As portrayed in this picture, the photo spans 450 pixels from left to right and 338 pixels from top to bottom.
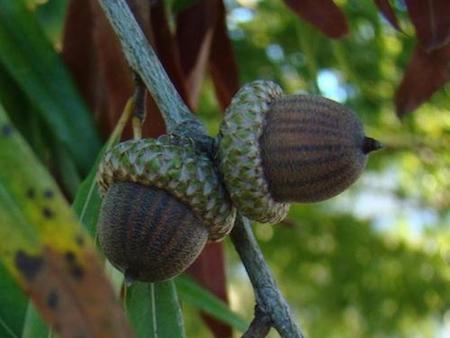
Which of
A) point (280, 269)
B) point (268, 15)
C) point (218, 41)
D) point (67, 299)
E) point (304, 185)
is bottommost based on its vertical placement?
point (280, 269)

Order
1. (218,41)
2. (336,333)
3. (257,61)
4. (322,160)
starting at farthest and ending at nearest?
(336,333)
(257,61)
(218,41)
(322,160)

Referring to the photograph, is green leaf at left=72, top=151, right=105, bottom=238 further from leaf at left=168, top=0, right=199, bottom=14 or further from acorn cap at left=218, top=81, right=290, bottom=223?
leaf at left=168, top=0, right=199, bottom=14

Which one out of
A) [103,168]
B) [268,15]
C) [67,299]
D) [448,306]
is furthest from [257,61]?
[67,299]

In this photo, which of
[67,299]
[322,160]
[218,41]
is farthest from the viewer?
[218,41]

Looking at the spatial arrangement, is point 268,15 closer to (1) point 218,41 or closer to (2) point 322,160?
(1) point 218,41

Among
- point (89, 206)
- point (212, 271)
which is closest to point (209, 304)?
point (212, 271)

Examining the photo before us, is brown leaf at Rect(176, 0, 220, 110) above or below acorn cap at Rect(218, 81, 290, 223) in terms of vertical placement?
below

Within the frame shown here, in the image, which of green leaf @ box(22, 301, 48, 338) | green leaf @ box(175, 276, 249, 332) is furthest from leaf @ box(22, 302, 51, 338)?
green leaf @ box(175, 276, 249, 332)
